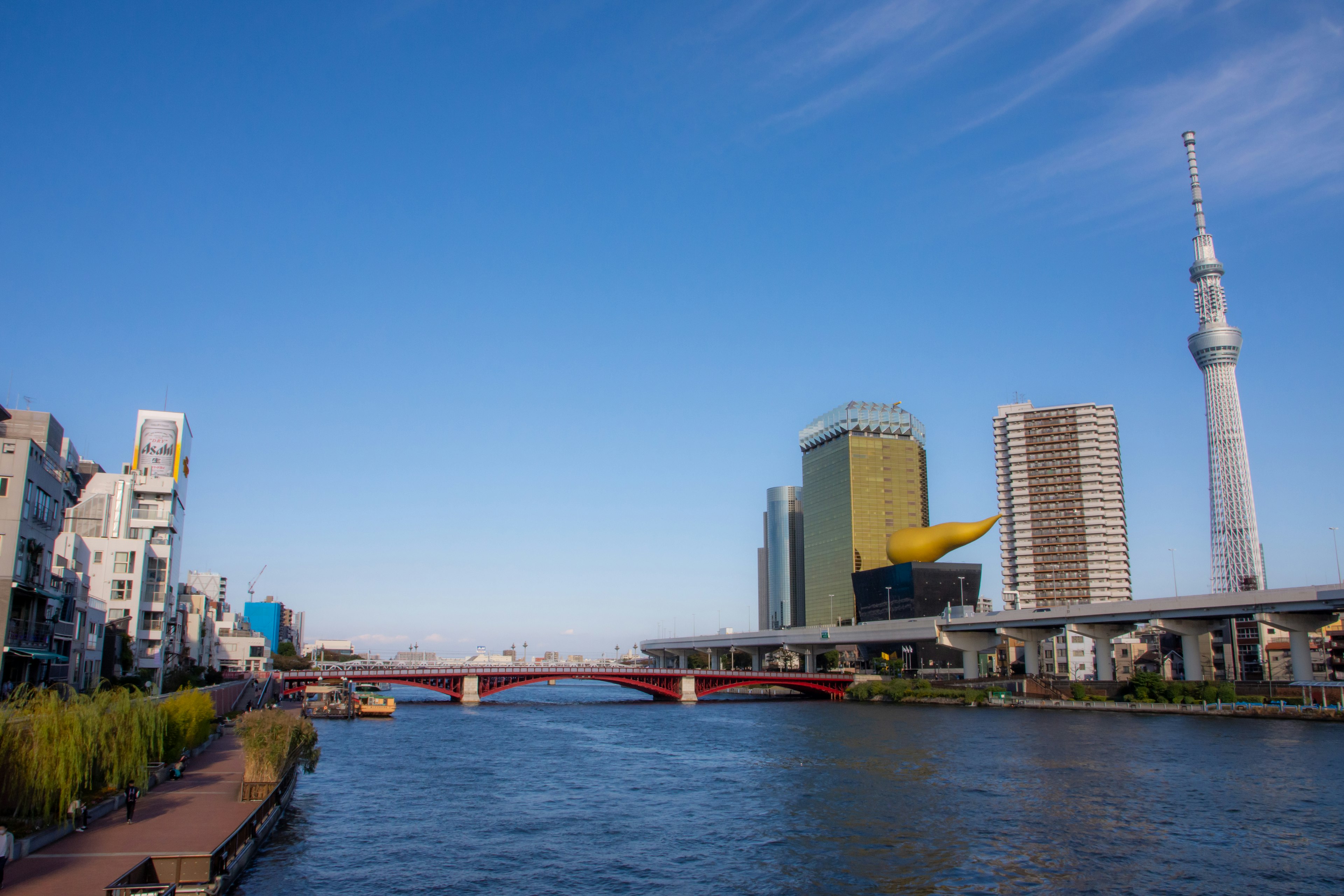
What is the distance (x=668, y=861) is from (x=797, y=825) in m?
9.87

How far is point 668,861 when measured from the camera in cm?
3969

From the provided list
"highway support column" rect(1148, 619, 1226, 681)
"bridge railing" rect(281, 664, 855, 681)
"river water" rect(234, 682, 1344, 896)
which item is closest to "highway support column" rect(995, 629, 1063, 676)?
"highway support column" rect(1148, 619, 1226, 681)

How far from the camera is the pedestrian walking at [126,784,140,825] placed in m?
36.0

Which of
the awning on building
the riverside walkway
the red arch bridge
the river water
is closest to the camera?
the riverside walkway

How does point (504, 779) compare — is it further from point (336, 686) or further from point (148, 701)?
point (336, 686)

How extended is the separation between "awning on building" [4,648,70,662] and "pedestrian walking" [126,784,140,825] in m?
25.0

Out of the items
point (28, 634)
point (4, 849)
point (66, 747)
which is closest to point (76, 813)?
point (66, 747)

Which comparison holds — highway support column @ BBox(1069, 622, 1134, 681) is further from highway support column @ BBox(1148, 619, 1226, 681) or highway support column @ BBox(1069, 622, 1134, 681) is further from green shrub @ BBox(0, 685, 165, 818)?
green shrub @ BBox(0, 685, 165, 818)

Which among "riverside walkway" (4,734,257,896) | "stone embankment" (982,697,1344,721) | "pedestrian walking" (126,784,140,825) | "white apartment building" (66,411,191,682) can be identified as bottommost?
"stone embankment" (982,697,1344,721)

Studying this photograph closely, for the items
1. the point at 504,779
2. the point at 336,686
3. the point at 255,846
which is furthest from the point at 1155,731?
the point at 336,686

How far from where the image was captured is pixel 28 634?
195ft

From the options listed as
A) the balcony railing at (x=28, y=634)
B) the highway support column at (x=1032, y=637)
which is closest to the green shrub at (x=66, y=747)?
the balcony railing at (x=28, y=634)

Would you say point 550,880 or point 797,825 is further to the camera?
point 797,825

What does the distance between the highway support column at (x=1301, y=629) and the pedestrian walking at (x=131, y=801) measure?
118168 millimetres
